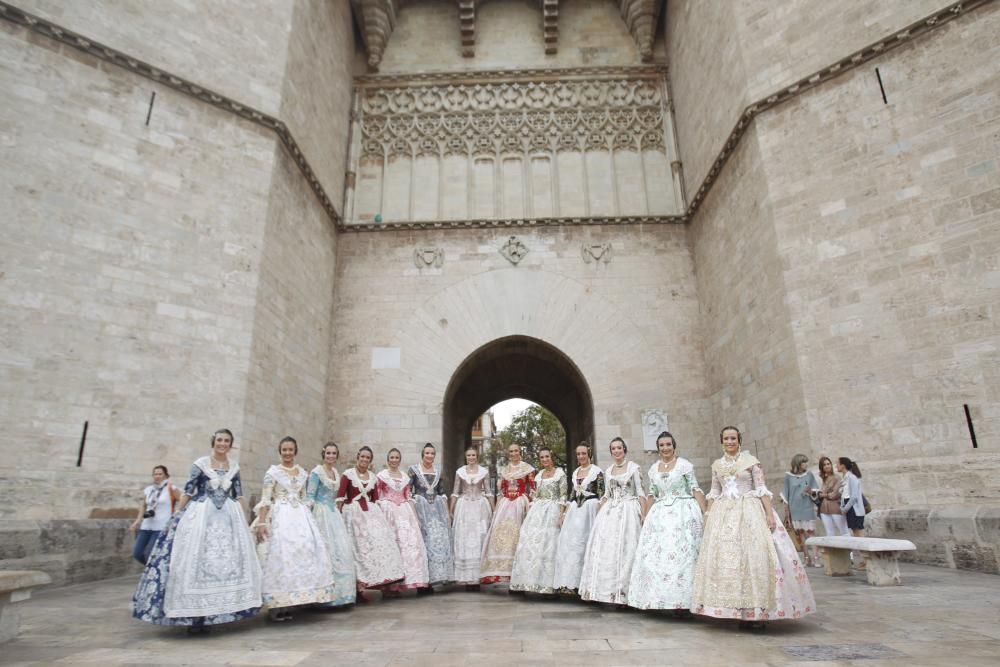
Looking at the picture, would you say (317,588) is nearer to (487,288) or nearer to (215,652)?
A: (215,652)

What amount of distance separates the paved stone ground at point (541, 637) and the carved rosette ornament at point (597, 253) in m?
7.41

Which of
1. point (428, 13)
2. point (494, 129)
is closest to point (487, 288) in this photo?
point (494, 129)

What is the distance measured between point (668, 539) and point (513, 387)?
37.4 ft

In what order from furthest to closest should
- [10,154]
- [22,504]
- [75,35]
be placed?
1. [75,35]
2. [10,154]
3. [22,504]

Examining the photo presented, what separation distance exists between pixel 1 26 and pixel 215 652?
27.3 ft

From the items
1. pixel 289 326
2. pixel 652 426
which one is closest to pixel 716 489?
pixel 652 426

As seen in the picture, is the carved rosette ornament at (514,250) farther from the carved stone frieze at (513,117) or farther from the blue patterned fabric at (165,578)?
the blue patterned fabric at (165,578)

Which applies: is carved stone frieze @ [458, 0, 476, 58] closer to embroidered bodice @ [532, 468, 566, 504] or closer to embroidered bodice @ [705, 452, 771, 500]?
embroidered bodice @ [532, 468, 566, 504]

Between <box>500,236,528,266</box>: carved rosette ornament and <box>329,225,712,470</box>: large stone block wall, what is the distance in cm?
10

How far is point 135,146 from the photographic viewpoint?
812cm

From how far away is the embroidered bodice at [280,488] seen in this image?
4762 millimetres

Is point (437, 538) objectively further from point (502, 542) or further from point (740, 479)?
point (740, 479)

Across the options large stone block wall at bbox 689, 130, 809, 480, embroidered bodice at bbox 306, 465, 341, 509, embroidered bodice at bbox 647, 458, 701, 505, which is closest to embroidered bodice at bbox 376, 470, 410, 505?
embroidered bodice at bbox 306, 465, 341, 509

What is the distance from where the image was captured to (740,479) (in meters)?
4.29
